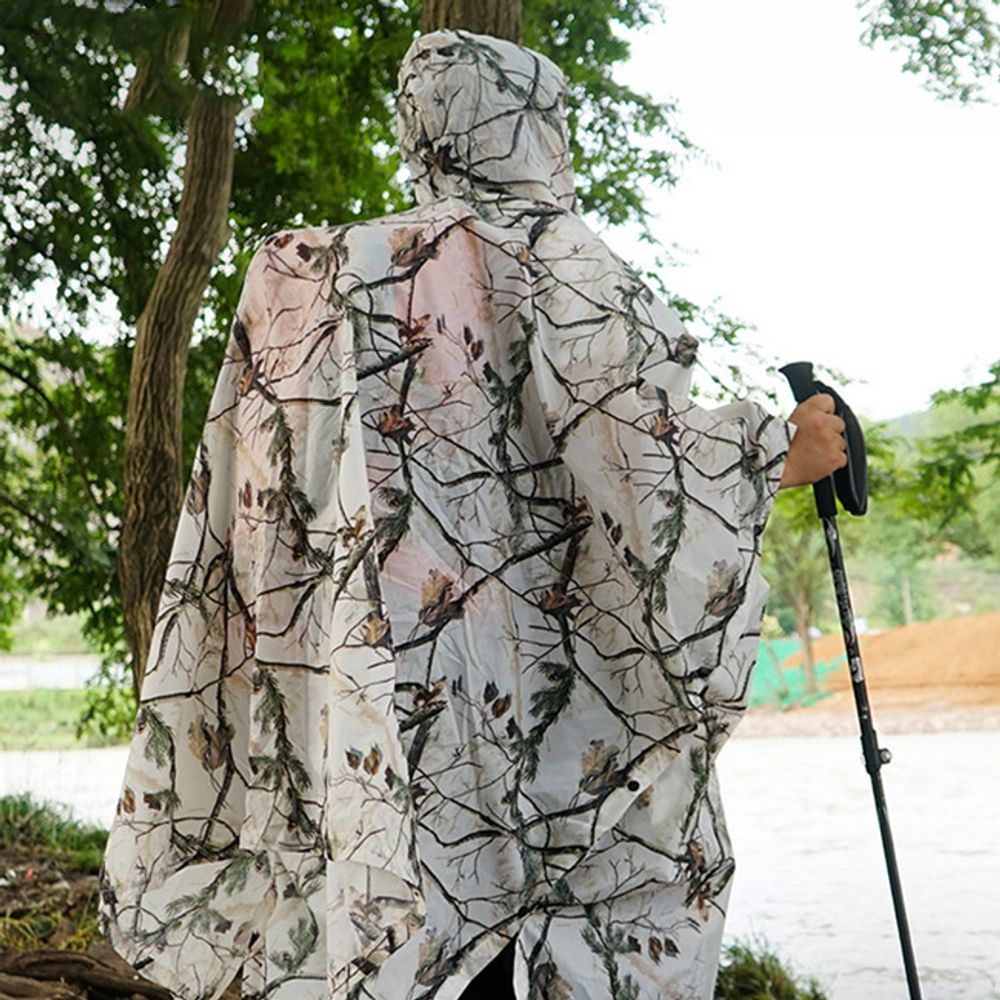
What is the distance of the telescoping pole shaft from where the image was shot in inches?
60.4

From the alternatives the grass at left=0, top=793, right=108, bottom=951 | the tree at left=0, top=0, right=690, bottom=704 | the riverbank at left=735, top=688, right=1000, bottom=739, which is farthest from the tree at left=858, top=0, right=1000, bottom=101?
the riverbank at left=735, top=688, right=1000, bottom=739

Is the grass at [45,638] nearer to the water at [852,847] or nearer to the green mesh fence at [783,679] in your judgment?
the water at [852,847]

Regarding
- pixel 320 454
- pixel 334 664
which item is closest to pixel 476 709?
pixel 334 664

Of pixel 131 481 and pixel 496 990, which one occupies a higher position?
pixel 131 481

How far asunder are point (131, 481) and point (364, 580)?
2497 mm

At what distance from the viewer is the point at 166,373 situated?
3602 mm

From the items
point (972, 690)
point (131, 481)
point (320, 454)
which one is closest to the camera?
point (320, 454)

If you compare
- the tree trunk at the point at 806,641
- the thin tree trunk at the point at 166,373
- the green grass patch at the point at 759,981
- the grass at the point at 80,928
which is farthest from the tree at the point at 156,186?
the tree trunk at the point at 806,641

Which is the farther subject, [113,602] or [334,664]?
[113,602]

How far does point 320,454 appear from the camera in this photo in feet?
4.39

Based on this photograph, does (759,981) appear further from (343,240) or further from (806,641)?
(806,641)

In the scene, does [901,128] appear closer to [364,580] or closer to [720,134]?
[720,134]

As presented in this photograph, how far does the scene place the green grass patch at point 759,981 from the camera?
3219mm

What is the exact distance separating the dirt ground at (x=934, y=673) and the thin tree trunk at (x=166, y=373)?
11.6 feet
